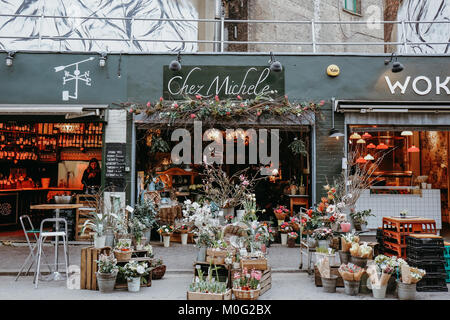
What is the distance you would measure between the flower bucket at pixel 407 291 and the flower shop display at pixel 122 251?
14.5 ft

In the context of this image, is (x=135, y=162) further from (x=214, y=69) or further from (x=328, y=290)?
(x=328, y=290)

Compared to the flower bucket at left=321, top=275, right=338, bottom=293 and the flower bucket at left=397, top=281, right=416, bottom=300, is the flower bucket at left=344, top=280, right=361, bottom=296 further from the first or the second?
the flower bucket at left=397, top=281, right=416, bottom=300

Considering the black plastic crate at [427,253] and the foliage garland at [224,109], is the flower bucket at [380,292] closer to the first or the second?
the black plastic crate at [427,253]

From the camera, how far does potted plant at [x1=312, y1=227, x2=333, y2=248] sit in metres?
7.17

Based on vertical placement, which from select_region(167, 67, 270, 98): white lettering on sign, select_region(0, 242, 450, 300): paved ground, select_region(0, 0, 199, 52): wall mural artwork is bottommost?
select_region(0, 242, 450, 300): paved ground

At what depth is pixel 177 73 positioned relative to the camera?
1039 centimetres

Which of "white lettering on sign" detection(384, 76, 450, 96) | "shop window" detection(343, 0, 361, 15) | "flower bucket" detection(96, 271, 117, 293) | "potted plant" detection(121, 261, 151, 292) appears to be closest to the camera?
"flower bucket" detection(96, 271, 117, 293)

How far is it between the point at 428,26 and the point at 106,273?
40.5 feet

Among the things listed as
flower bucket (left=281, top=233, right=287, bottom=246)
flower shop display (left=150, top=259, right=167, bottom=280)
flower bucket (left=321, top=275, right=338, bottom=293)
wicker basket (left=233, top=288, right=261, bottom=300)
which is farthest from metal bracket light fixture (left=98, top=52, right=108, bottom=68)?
flower bucket (left=321, top=275, right=338, bottom=293)

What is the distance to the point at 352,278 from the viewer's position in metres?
6.06

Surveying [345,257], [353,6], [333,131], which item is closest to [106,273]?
[345,257]

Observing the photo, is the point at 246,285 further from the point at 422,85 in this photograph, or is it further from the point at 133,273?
the point at 422,85

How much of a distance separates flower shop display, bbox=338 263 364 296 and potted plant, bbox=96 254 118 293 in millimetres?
3631
